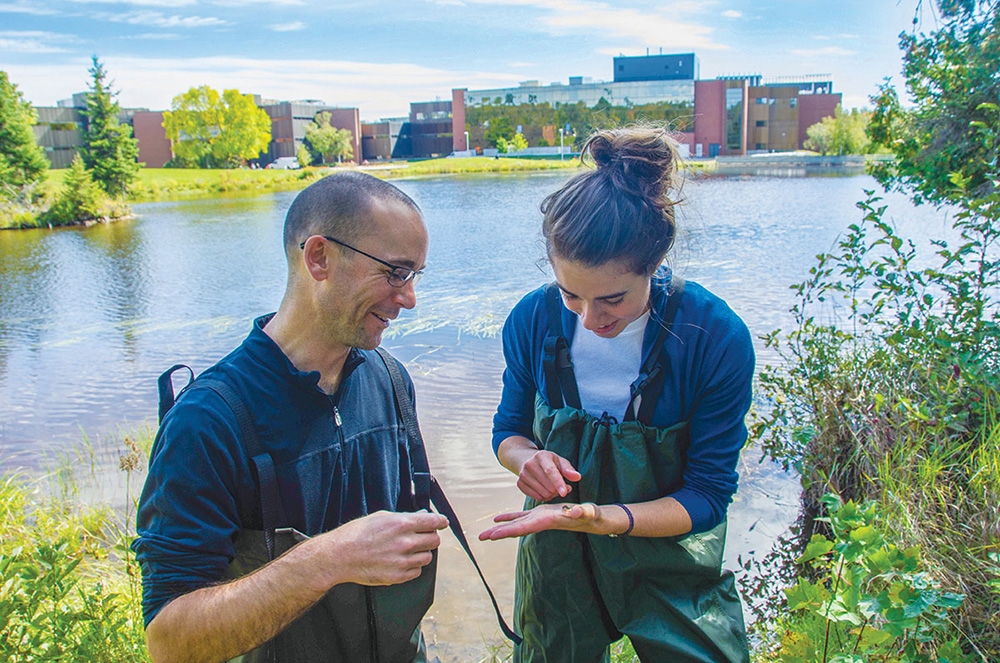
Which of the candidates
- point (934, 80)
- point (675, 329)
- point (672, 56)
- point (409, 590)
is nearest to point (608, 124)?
point (675, 329)

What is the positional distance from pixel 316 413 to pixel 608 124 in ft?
4.08

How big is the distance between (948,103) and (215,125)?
222ft

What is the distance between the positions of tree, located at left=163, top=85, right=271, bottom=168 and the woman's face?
67.1m

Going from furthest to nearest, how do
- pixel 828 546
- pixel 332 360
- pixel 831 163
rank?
1. pixel 831 163
2. pixel 332 360
3. pixel 828 546

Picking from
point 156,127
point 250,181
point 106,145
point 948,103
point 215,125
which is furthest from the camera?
point 156,127

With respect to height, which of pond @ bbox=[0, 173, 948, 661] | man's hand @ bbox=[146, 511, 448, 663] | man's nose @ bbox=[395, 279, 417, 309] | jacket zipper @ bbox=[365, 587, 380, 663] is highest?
man's nose @ bbox=[395, 279, 417, 309]

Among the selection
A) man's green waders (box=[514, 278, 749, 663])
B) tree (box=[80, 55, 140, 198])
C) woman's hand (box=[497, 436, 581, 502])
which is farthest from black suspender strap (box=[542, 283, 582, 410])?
tree (box=[80, 55, 140, 198])

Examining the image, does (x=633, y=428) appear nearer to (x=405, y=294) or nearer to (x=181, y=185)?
(x=405, y=294)

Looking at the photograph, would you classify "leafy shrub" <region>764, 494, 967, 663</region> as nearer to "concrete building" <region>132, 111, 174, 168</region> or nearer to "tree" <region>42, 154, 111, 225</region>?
"tree" <region>42, 154, 111, 225</region>

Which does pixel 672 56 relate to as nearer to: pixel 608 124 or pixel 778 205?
pixel 778 205

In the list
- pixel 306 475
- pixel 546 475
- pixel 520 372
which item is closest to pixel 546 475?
pixel 546 475

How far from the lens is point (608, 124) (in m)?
2.21

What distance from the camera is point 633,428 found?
1.85 meters

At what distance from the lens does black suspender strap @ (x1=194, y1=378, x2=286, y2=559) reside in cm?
157
